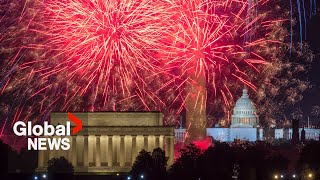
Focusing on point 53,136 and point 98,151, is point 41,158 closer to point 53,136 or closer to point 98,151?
point 53,136

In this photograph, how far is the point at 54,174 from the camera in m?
141

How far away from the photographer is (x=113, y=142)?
6683 inches

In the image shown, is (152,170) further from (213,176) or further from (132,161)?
(132,161)

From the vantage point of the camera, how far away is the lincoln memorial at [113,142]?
552 ft

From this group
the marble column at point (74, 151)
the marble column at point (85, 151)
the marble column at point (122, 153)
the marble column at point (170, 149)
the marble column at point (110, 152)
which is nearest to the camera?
the marble column at point (110, 152)

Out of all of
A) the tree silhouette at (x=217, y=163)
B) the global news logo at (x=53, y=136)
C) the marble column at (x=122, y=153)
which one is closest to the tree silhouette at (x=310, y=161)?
the tree silhouette at (x=217, y=163)

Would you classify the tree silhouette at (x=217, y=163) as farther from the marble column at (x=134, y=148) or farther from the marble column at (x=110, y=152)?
the marble column at (x=110, y=152)

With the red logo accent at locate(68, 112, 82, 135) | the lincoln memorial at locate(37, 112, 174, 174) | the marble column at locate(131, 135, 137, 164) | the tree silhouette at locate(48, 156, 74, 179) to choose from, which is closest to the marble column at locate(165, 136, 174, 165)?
the lincoln memorial at locate(37, 112, 174, 174)

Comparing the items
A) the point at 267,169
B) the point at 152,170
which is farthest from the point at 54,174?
the point at 267,169

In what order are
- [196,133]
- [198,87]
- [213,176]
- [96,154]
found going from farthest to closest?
1. [196,133]
2. [96,154]
3. [198,87]
4. [213,176]

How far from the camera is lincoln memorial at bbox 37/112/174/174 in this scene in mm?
168375

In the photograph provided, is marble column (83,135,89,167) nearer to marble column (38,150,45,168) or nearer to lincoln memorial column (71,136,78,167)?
lincoln memorial column (71,136,78,167)

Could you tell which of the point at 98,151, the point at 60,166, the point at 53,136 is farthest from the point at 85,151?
the point at 60,166

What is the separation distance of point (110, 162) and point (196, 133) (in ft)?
86.5
